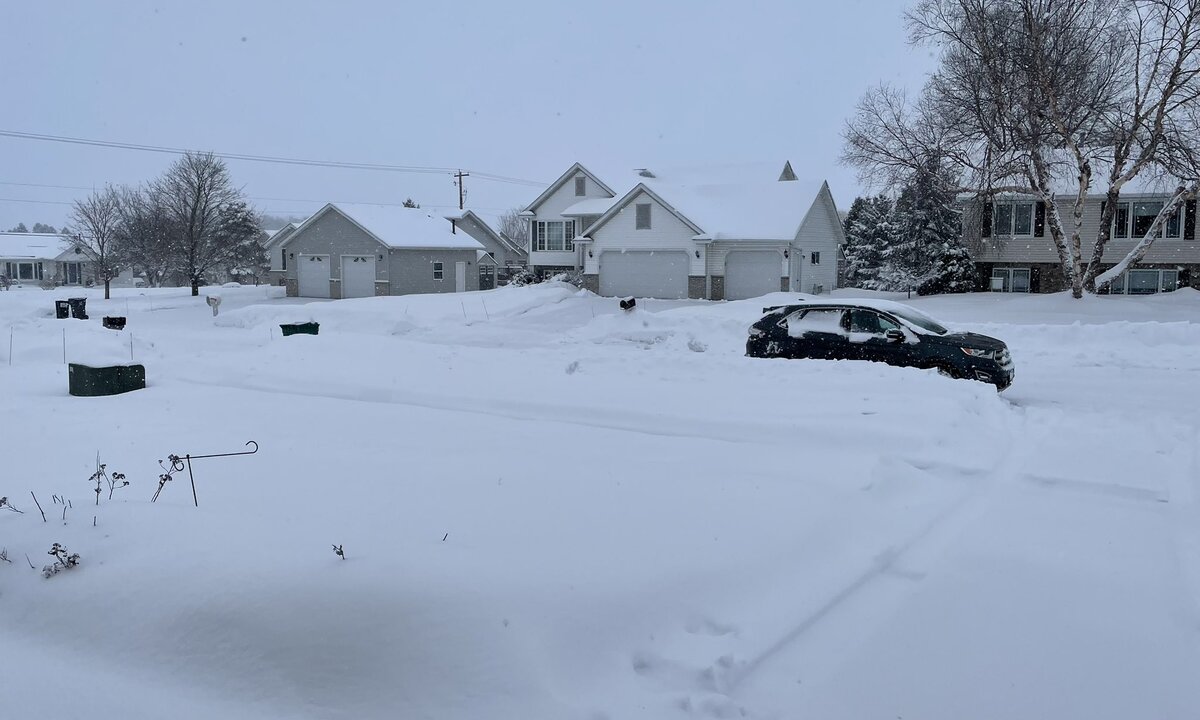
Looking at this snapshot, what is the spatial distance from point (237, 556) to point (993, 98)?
2898 centimetres

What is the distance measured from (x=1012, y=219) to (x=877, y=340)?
28.8 meters

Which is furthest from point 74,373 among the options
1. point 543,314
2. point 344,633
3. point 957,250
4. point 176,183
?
point 176,183

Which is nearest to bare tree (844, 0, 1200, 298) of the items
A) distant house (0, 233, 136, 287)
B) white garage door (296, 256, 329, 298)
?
white garage door (296, 256, 329, 298)

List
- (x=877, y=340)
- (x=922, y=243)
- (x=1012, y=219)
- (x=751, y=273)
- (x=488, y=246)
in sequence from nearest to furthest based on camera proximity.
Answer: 1. (x=877, y=340)
2. (x=751, y=273)
3. (x=1012, y=219)
4. (x=922, y=243)
5. (x=488, y=246)

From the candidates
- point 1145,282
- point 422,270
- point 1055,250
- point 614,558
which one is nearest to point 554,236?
point 422,270

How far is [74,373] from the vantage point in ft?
40.9

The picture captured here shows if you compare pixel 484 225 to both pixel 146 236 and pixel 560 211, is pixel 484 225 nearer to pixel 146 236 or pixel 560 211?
pixel 560 211

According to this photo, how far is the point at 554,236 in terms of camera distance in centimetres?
4619

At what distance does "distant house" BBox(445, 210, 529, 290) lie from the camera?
49375mm

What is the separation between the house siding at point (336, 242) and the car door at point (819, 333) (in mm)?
30973

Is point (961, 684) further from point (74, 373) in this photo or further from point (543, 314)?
point (543, 314)

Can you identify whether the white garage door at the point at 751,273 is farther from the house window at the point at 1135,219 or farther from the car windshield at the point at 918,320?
the car windshield at the point at 918,320

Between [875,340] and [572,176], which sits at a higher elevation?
[572,176]

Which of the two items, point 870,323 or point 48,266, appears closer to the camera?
point 870,323
